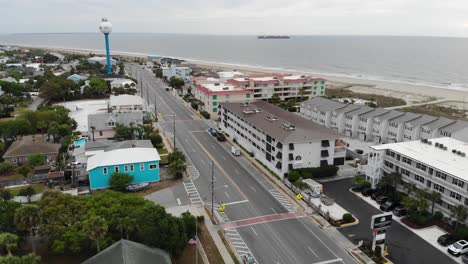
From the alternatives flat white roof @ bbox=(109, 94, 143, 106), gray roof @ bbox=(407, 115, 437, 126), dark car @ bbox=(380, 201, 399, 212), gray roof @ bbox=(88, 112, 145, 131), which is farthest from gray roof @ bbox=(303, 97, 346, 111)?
flat white roof @ bbox=(109, 94, 143, 106)

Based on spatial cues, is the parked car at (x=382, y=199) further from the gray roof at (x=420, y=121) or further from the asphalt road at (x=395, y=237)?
the gray roof at (x=420, y=121)

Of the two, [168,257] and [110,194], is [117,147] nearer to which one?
[110,194]

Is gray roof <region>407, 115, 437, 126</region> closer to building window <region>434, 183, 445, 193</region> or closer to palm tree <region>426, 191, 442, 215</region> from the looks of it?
building window <region>434, 183, 445, 193</region>

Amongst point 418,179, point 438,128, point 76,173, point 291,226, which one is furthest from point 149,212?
point 438,128

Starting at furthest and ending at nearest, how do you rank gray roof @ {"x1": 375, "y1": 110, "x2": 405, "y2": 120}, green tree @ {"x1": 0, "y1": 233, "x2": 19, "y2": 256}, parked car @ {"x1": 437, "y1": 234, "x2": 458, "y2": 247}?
1. gray roof @ {"x1": 375, "y1": 110, "x2": 405, "y2": 120}
2. parked car @ {"x1": 437, "y1": 234, "x2": 458, "y2": 247}
3. green tree @ {"x1": 0, "y1": 233, "x2": 19, "y2": 256}

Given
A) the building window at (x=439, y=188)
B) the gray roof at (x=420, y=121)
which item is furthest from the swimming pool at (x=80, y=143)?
the gray roof at (x=420, y=121)
